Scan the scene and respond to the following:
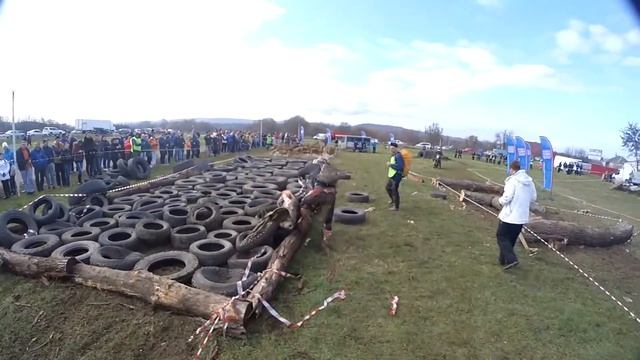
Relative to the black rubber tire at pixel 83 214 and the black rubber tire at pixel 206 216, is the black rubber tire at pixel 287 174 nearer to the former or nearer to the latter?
the black rubber tire at pixel 206 216

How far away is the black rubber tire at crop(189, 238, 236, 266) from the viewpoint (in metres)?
7.12

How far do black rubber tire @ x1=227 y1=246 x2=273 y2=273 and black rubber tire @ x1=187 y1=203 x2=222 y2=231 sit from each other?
1856mm

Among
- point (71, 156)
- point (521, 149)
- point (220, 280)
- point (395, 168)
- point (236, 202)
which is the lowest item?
point (220, 280)

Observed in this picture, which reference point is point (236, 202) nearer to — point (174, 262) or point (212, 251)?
point (212, 251)

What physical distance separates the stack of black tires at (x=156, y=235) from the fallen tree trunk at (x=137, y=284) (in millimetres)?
486

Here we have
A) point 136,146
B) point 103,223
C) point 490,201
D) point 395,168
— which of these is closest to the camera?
point 103,223

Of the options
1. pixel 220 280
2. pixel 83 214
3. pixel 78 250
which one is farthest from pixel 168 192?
pixel 220 280

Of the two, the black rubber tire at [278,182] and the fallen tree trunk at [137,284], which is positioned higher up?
the black rubber tire at [278,182]

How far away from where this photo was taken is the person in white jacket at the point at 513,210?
7.05 meters

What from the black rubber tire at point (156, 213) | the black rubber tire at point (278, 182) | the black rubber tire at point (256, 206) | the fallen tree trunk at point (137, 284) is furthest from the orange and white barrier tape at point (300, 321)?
the black rubber tire at point (278, 182)

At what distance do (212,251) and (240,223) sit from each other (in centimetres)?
173

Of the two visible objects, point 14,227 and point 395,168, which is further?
point 395,168

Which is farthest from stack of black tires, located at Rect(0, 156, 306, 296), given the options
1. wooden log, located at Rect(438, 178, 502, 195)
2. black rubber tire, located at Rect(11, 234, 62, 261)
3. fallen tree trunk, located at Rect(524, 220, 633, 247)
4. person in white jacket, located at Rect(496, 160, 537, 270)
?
wooden log, located at Rect(438, 178, 502, 195)

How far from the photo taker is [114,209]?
1049 centimetres
